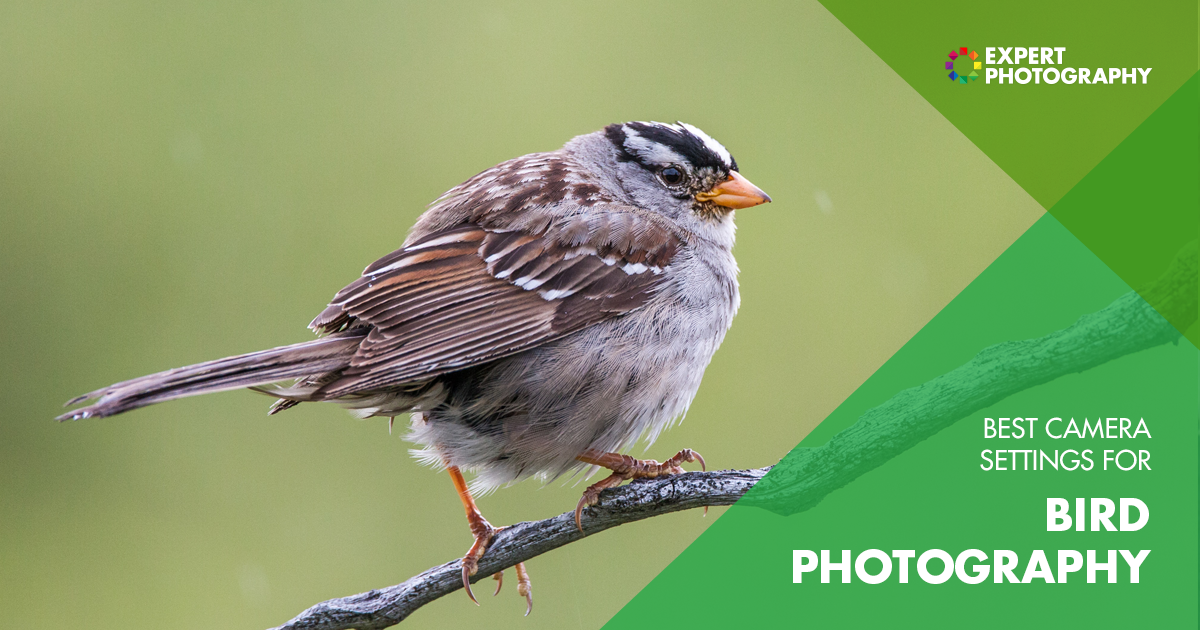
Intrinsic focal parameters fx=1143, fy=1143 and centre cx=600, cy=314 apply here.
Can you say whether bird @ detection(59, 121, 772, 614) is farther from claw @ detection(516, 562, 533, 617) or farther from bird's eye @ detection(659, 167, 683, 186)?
claw @ detection(516, 562, 533, 617)

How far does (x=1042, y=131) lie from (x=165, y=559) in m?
6.64

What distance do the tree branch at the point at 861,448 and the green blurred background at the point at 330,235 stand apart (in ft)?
9.53

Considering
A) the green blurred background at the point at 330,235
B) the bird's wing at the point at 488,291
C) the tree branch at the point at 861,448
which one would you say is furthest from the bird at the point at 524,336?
the green blurred background at the point at 330,235

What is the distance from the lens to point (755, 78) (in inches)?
341

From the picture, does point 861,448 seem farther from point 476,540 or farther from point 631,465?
point 476,540

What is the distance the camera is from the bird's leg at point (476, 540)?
163 inches

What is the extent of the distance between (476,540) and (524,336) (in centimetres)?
89

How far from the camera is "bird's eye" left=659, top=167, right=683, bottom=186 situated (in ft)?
16.1

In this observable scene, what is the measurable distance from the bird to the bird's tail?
12mm

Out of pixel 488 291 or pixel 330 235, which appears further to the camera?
pixel 330 235

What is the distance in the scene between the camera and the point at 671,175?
16.2ft

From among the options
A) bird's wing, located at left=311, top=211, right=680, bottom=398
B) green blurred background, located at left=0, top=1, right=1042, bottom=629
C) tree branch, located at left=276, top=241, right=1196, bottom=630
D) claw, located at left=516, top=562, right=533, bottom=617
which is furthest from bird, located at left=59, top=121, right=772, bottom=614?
green blurred background, located at left=0, top=1, right=1042, bottom=629

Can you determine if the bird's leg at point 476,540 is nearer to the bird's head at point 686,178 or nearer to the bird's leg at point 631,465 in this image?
the bird's leg at point 631,465
